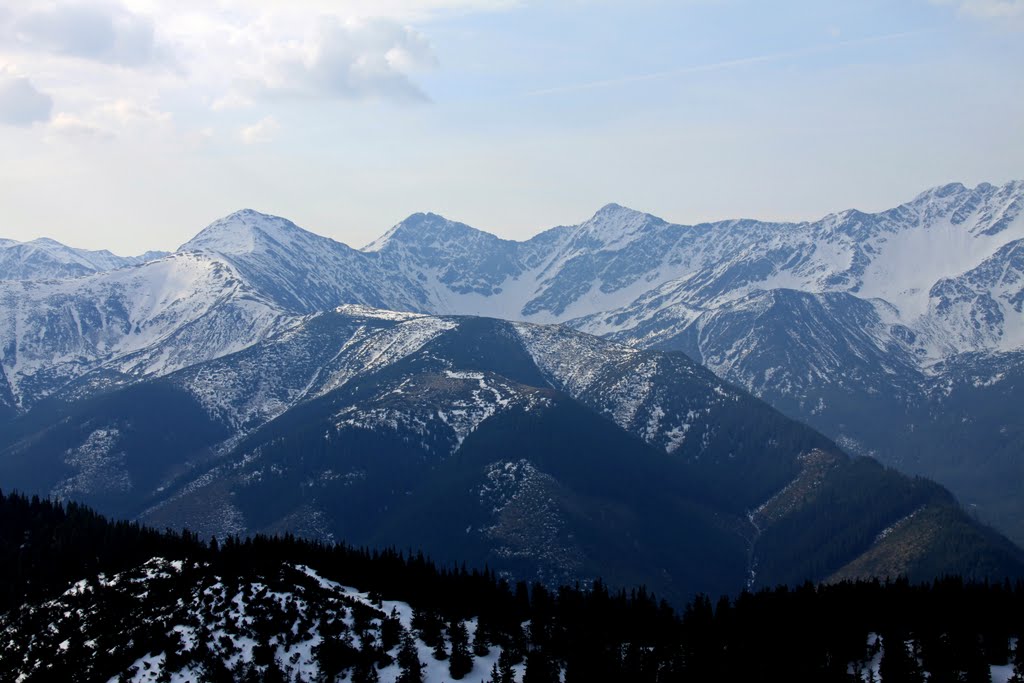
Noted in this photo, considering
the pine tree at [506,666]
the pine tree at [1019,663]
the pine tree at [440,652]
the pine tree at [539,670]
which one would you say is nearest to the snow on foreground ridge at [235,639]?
the pine tree at [440,652]

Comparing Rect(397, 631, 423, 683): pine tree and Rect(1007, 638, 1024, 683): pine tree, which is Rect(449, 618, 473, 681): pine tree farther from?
Rect(1007, 638, 1024, 683): pine tree

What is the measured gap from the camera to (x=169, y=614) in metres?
196

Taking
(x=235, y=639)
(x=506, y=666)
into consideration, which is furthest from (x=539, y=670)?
(x=235, y=639)

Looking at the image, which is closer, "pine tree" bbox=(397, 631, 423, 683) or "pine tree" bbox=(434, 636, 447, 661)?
"pine tree" bbox=(397, 631, 423, 683)

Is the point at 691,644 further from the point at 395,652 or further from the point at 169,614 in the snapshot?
the point at 169,614

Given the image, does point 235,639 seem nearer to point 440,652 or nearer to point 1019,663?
point 440,652

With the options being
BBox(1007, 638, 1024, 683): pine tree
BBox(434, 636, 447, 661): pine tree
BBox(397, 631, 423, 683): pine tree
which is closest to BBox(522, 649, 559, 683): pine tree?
BBox(434, 636, 447, 661): pine tree

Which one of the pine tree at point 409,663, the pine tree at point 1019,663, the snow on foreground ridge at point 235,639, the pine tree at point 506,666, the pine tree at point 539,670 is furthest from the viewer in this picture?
the snow on foreground ridge at point 235,639

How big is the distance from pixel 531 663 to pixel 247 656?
40.8 meters

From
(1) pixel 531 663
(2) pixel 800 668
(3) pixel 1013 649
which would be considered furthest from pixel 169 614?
(3) pixel 1013 649

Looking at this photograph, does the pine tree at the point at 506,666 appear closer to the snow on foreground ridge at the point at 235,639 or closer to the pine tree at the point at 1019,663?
the snow on foreground ridge at the point at 235,639

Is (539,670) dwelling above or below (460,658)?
→ below

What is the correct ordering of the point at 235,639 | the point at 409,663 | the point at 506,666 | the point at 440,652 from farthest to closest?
the point at 235,639
the point at 440,652
the point at 506,666
the point at 409,663

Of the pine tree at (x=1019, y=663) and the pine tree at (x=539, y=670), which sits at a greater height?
the pine tree at (x=1019, y=663)
